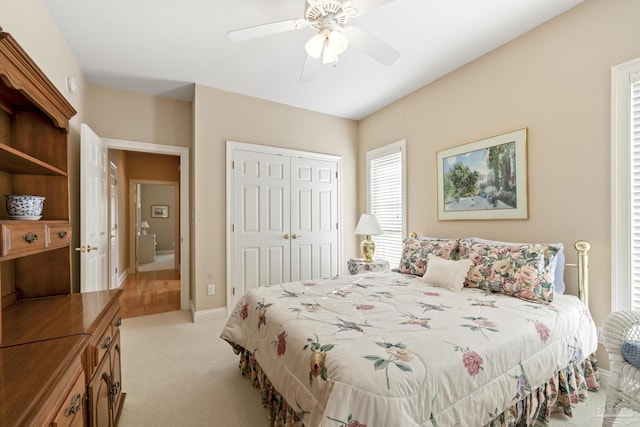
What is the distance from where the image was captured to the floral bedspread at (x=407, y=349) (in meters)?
1.05

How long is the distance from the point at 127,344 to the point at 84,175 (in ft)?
5.40

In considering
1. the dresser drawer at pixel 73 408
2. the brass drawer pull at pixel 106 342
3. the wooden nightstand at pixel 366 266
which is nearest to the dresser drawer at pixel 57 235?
the brass drawer pull at pixel 106 342

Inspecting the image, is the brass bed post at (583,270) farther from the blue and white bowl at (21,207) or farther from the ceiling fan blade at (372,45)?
the blue and white bowl at (21,207)

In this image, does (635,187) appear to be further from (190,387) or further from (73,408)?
(190,387)

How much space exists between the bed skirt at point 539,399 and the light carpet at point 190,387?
7cm

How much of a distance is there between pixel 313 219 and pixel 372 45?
2516mm

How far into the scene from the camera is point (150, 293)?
4.60m

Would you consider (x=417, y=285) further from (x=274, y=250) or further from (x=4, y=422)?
(x=4, y=422)

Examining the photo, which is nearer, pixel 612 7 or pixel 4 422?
pixel 4 422

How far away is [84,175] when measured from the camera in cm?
264

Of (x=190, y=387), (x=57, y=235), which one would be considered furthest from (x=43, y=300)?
(x=190, y=387)

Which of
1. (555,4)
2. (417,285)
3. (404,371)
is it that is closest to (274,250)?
(417,285)

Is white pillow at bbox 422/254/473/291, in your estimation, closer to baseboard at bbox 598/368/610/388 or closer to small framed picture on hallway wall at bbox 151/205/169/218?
baseboard at bbox 598/368/610/388

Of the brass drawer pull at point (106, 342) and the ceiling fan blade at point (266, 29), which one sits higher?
the ceiling fan blade at point (266, 29)
